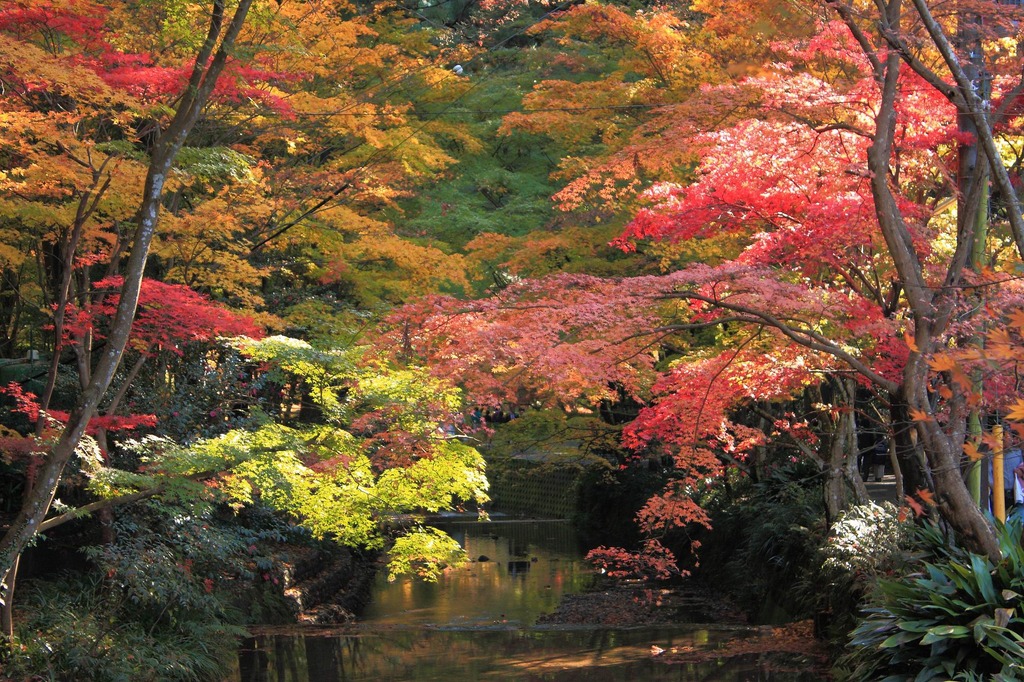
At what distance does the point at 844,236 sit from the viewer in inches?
356

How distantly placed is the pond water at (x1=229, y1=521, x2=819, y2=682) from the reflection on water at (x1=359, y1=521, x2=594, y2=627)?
0.03 m

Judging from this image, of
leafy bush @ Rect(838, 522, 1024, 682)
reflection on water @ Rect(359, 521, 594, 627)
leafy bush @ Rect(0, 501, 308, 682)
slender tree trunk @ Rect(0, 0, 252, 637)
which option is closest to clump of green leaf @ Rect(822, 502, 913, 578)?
leafy bush @ Rect(838, 522, 1024, 682)

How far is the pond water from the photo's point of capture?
9867 mm

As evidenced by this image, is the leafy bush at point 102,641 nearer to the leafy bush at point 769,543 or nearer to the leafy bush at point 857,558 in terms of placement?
the leafy bush at point 857,558

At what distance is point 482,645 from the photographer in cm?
1195

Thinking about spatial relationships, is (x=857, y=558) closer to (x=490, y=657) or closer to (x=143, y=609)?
(x=490, y=657)

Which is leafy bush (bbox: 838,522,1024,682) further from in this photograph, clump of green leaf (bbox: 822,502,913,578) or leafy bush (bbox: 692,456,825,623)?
leafy bush (bbox: 692,456,825,623)

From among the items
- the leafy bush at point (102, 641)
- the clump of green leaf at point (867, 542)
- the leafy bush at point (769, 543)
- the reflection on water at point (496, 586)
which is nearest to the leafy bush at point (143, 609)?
the leafy bush at point (102, 641)

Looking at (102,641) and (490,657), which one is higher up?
(102,641)

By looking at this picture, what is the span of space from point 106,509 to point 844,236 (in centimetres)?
849

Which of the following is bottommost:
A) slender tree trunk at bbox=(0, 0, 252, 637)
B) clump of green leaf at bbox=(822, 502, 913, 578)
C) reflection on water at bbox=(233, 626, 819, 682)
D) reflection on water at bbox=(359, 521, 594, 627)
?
reflection on water at bbox=(233, 626, 819, 682)

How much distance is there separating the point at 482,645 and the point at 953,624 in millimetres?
6528

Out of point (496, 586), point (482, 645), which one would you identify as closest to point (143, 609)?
point (482, 645)

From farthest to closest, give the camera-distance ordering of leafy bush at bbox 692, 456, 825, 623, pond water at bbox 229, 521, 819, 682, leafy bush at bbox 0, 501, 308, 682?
1. leafy bush at bbox 692, 456, 825, 623
2. pond water at bbox 229, 521, 819, 682
3. leafy bush at bbox 0, 501, 308, 682
